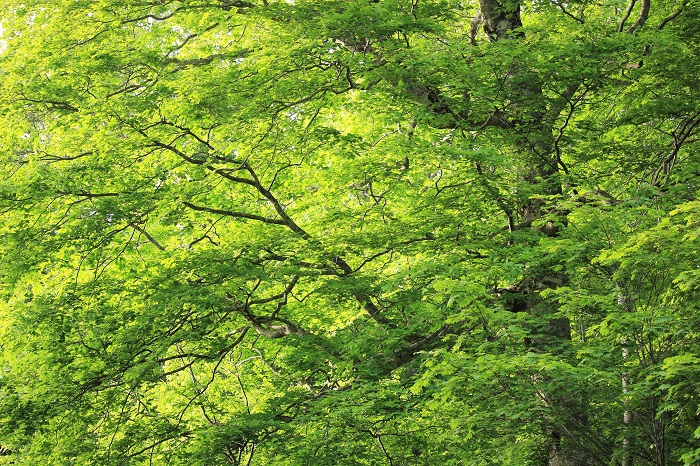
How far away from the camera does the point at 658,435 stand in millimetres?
5262

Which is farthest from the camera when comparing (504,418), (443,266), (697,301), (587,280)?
(443,266)

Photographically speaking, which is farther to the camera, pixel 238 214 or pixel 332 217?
pixel 238 214

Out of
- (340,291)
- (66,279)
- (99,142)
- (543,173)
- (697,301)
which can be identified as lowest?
(66,279)

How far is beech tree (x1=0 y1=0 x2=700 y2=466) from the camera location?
671 centimetres

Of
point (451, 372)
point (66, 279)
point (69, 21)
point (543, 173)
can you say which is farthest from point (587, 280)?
point (69, 21)

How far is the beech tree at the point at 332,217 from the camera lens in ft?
22.0

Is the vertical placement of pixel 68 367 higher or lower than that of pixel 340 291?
lower

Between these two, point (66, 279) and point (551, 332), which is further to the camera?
point (66, 279)

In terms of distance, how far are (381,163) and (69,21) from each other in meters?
4.49

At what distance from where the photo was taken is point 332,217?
9.18m

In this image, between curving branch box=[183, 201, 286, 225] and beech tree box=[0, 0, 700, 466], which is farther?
curving branch box=[183, 201, 286, 225]

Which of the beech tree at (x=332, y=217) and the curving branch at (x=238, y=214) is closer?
the beech tree at (x=332, y=217)

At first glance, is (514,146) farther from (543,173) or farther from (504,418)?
(504,418)

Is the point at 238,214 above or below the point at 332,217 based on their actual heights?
below
